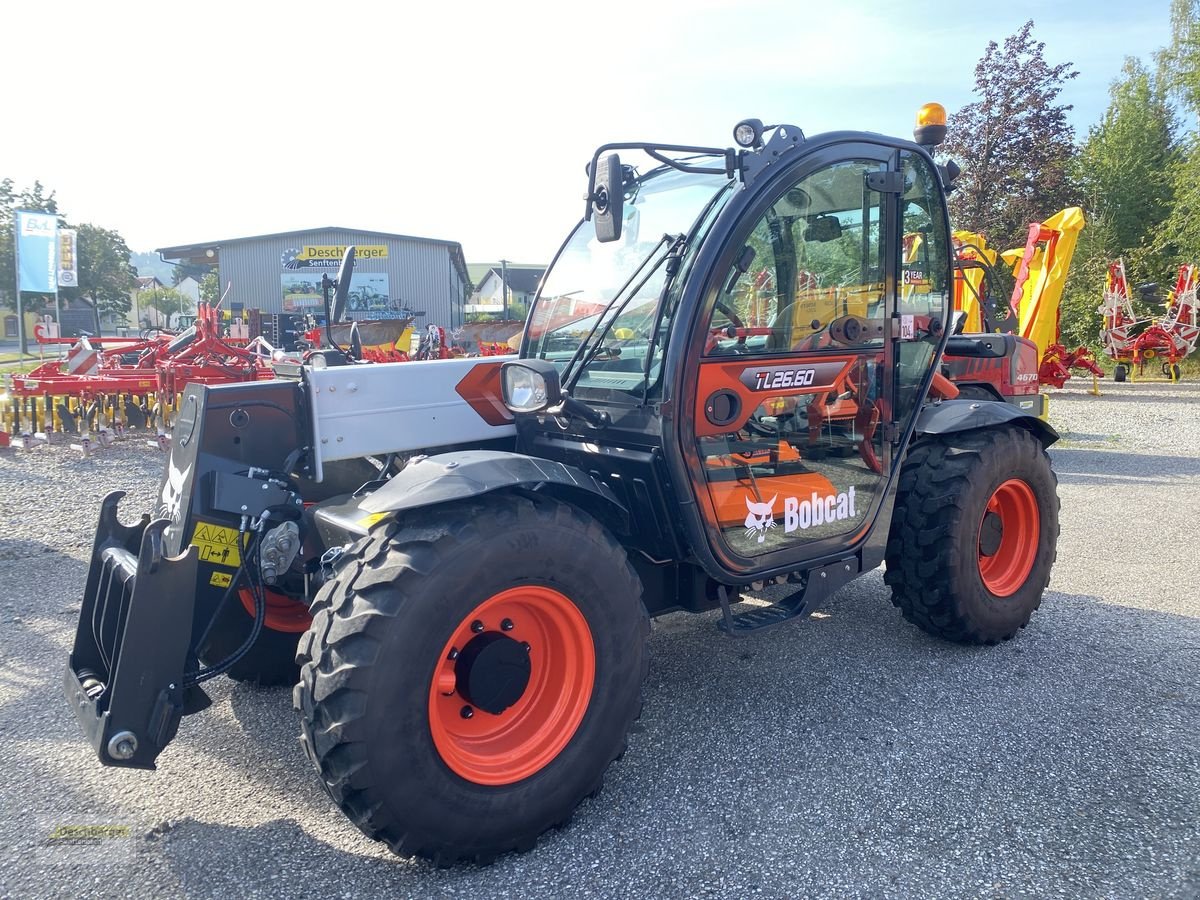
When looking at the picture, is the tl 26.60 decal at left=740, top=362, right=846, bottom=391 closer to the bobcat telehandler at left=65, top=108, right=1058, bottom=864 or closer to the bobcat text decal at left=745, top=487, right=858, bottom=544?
the bobcat telehandler at left=65, top=108, right=1058, bottom=864

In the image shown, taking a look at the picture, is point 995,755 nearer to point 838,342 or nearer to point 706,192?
point 838,342

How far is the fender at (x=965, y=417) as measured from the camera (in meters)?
3.83

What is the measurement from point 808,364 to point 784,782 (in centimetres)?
151

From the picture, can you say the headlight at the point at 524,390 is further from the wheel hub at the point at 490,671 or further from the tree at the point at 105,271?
the tree at the point at 105,271

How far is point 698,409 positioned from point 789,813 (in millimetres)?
1344

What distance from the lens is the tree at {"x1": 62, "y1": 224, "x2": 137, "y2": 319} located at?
47.2 metres

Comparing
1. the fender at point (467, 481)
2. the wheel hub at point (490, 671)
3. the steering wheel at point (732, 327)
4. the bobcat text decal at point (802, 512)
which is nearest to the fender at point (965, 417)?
the bobcat text decal at point (802, 512)

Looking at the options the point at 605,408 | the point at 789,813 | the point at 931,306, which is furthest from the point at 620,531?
the point at 931,306

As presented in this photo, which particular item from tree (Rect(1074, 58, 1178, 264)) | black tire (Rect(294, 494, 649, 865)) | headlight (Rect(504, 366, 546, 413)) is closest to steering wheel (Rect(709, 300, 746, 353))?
headlight (Rect(504, 366, 546, 413))

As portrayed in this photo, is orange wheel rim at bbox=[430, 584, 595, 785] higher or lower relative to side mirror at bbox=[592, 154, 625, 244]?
lower

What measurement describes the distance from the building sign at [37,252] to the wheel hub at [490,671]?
2532 centimetres

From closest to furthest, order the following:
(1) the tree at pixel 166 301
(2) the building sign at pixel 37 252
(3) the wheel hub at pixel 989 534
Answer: (3) the wheel hub at pixel 989 534 → (2) the building sign at pixel 37 252 → (1) the tree at pixel 166 301

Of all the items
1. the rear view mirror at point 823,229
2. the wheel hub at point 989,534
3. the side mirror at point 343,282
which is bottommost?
the wheel hub at point 989,534

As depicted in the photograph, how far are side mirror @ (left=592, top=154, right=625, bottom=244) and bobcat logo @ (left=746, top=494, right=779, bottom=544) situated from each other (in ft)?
3.69
